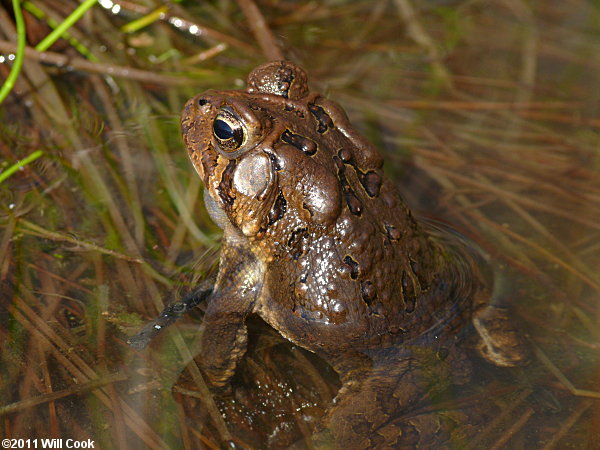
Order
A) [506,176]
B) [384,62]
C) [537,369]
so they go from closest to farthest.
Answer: [537,369]
[506,176]
[384,62]

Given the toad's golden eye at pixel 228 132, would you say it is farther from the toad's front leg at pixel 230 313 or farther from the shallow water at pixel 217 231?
the shallow water at pixel 217 231

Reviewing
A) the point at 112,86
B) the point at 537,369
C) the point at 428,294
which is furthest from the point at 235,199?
the point at 112,86

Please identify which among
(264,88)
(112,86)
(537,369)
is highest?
(112,86)

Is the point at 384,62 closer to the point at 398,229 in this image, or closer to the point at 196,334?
the point at 398,229

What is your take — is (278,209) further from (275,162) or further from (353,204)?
(353,204)

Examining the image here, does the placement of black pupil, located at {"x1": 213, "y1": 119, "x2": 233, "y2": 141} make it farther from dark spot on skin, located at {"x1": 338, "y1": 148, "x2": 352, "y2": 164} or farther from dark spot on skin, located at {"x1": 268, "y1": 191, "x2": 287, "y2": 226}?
dark spot on skin, located at {"x1": 338, "y1": 148, "x2": 352, "y2": 164}

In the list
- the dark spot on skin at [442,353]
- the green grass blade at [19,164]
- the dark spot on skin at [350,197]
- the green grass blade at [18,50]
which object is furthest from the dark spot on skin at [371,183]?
the green grass blade at [18,50]

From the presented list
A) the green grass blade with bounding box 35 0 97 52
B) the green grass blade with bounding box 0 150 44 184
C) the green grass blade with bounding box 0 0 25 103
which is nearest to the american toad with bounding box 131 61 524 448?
the green grass blade with bounding box 0 150 44 184
